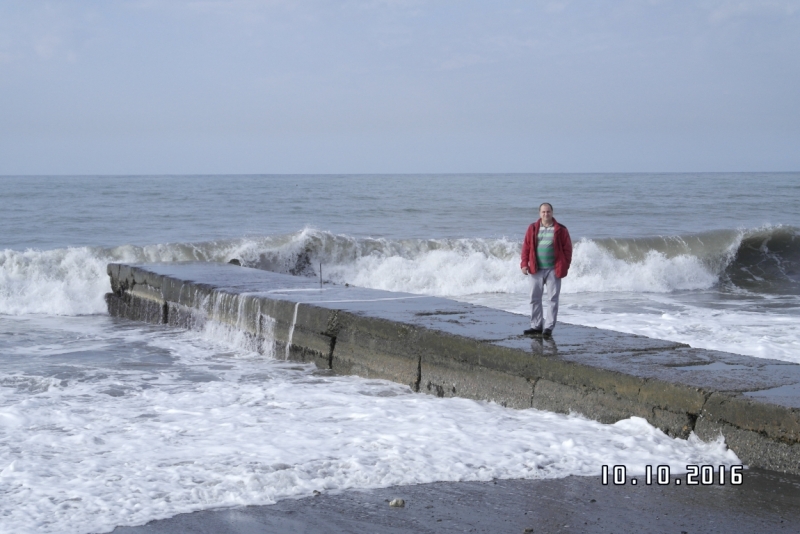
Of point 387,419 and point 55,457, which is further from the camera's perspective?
point 387,419

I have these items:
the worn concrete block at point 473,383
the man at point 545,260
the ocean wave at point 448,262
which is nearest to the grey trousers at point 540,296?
the man at point 545,260

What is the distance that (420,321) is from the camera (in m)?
7.64

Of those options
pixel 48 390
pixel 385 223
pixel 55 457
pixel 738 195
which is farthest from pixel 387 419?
pixel 738 195

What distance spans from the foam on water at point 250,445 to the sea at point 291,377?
0.02m

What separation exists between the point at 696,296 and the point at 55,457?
1289cm

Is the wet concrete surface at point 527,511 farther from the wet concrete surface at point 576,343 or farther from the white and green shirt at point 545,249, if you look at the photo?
the white and green shirt at point 545,249

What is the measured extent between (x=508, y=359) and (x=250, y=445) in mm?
2144

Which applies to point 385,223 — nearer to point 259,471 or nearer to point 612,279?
point 612,279

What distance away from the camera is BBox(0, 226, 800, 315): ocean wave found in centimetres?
1592

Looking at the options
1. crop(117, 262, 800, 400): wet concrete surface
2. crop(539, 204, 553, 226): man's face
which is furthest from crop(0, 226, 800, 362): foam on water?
crop(539, 204, 553, 226): man's face

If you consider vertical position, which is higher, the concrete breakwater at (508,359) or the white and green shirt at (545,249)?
the white and green shirt at (545,249)

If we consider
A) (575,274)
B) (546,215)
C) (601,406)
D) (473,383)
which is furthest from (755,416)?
(575,274)

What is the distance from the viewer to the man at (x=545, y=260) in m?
7.03

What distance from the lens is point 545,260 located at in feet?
23.2
